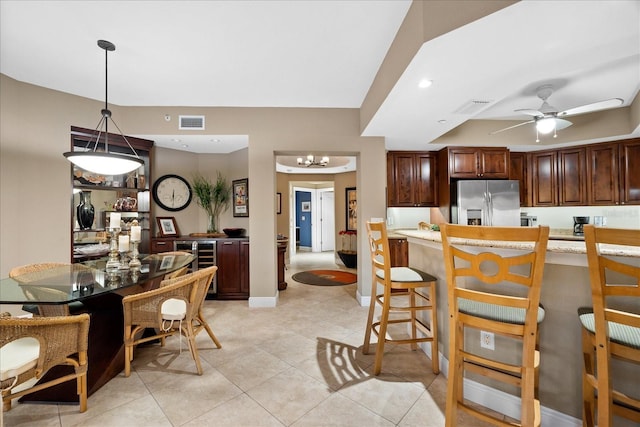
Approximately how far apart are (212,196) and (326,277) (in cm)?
264

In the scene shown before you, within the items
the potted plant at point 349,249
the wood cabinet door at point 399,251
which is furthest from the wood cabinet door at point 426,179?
the potted plant at point 349,249

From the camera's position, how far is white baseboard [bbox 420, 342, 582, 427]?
5.00 feet

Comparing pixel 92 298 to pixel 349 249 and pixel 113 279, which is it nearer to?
pixel 113 279

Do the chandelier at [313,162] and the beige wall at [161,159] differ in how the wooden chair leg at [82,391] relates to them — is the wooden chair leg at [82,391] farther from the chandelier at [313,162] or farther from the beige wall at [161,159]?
the chandelier at [313,162]

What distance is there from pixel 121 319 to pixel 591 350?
10.6 ft

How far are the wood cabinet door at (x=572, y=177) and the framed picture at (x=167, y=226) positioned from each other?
614 centimetres

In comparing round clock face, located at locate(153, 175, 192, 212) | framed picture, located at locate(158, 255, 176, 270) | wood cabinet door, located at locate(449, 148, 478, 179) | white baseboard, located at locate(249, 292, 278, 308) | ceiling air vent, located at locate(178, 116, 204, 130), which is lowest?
white baseboard, located at locate(249, 292, 278, 308)

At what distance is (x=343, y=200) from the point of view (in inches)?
296

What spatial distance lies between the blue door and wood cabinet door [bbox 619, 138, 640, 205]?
7182 mm

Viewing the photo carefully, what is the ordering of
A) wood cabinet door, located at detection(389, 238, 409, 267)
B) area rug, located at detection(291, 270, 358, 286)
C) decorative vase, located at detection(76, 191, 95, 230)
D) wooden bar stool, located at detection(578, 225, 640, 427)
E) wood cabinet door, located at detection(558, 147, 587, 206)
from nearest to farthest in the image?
wooden bar stool, located at detection(578, 225, 640, 427) < decorative vase, located at detection(76, 191, 95, 230) < wood cabinet door, located at detection(558, 147, 587, 206) < wood cabinet door, located at detection(389, 238, 409, 267) < area rug, located at detection(291, 270, 358, 286)

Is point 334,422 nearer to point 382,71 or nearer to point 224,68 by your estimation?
point 382,71

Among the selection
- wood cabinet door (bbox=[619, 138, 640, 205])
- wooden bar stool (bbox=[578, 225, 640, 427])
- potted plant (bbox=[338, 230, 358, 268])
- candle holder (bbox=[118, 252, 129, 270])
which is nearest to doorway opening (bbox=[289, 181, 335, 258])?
potted plant (bbox=[338, 230, 358, 268])

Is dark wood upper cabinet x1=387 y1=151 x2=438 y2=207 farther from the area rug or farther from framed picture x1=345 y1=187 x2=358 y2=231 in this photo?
framed picture x1=345 y1=187 x2=358 y2=231

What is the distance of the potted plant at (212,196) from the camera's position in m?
4.42
